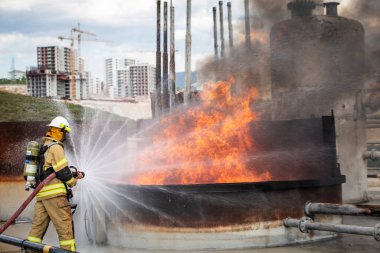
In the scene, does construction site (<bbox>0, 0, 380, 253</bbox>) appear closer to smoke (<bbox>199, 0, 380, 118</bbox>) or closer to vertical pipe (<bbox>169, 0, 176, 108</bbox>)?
smoke (<bbox>199, 0, 380, 118</bbox>)

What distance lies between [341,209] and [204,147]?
2.65 meters

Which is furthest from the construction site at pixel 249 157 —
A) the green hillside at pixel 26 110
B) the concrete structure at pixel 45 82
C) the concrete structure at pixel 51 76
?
the concrete structure at pixel 45 82

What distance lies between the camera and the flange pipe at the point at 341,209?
8141mm

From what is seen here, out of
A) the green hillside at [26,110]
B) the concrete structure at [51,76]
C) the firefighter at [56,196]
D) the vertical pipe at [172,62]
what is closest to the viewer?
the firefighter at [56,196]

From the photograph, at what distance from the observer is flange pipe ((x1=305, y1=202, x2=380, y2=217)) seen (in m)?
8.14

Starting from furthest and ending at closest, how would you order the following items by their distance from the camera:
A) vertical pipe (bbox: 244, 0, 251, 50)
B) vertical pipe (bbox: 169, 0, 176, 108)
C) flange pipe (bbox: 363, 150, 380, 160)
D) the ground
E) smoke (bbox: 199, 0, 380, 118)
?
vertical pipe (bbox: 169, 0, 176, 108), vertical pipe (bbox: 244, 0, 251, 50), flange pipe (bbox: 363, 150, 380, 160), smoke (bbox: 199, 0, 380, 118), the ground

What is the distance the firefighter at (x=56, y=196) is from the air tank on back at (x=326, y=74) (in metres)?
→ 7.30

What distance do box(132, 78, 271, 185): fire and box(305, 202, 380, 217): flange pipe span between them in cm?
108

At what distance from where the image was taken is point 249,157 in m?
9.83

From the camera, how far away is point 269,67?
13695 millimetres

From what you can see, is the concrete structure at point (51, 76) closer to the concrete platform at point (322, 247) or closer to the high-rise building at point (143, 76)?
the high-rise building at point (143, 76)

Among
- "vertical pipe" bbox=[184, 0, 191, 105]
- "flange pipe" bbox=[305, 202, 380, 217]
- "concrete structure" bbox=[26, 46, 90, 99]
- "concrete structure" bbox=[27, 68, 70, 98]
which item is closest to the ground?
"flange pipe" bbox=[305, 202, 380, 217]

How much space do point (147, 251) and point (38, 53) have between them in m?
60.8

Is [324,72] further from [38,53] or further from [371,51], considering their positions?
[38,53]
